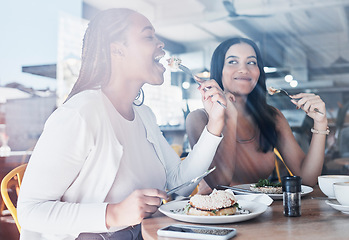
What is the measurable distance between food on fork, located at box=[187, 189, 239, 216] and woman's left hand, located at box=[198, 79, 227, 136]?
1.19 ft

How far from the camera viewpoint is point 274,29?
6.59 meters

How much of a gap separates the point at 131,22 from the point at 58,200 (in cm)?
57

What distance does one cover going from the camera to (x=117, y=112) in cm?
115

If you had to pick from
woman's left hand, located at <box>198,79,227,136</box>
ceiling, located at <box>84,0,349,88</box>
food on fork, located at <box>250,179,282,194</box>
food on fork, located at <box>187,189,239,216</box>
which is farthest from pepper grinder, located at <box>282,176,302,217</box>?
ceiling, located at <box>84,0,349,88</box>

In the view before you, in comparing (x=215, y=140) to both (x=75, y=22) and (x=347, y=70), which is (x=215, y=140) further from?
(x=347, y=70)

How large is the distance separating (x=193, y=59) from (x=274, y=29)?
1.54m

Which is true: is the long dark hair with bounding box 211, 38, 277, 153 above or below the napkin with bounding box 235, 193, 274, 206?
above

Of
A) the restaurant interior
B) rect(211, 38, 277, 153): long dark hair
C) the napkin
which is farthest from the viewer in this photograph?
the restaurant interior

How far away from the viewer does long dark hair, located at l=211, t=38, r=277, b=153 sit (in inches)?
69.6

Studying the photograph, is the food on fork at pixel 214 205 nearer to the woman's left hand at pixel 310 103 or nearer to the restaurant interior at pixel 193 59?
the woman's left hand at pixel 310 103

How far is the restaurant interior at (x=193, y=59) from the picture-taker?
3264mm

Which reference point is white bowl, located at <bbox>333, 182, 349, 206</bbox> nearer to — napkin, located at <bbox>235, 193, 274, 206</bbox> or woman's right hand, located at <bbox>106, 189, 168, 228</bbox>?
napkin, located at <bbox>235, 193, 274, 206</bbox>

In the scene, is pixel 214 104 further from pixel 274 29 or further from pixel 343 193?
pixel 274 29

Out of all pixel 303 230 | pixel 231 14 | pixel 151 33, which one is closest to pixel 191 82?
pixel 231 14
